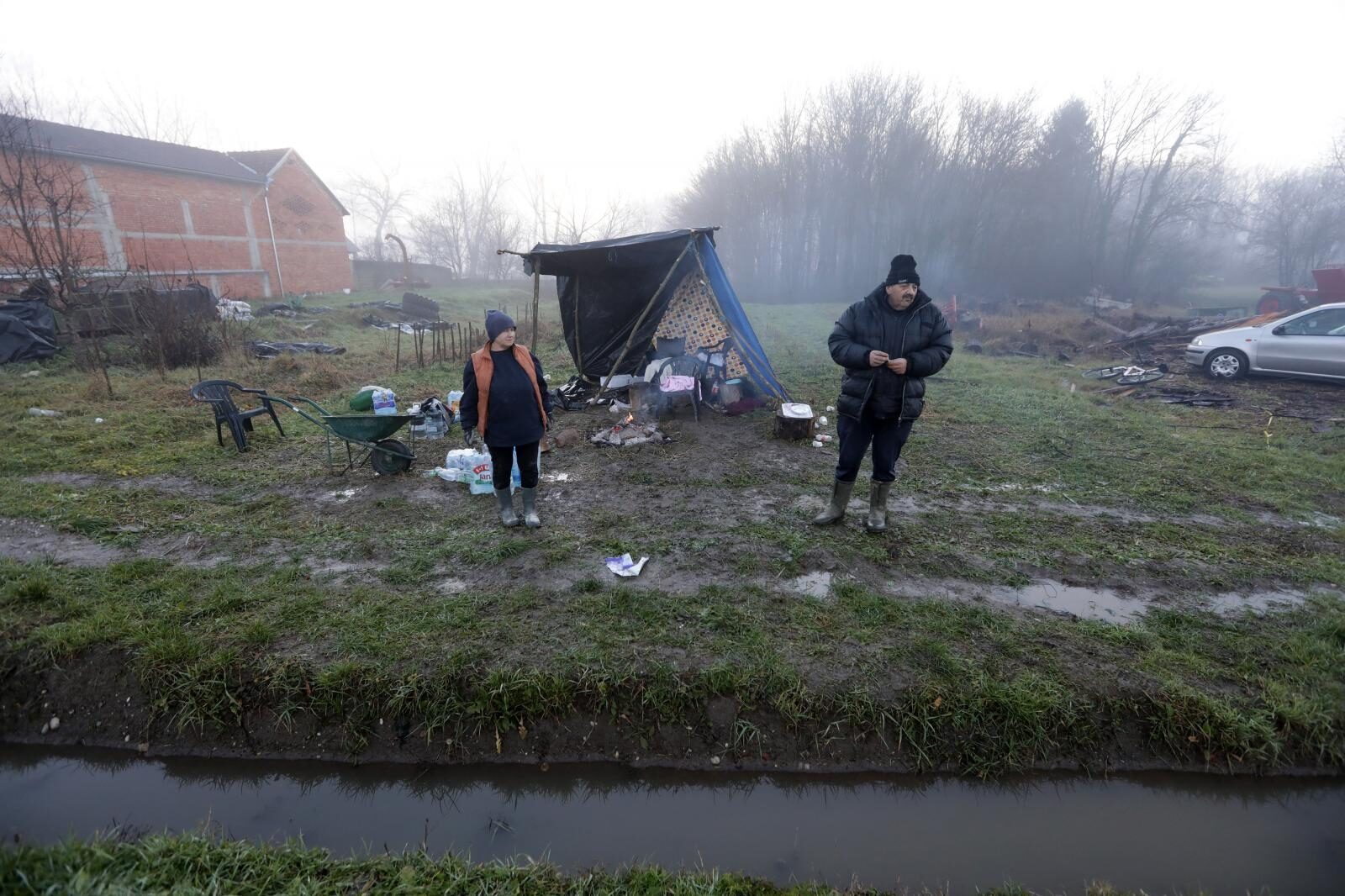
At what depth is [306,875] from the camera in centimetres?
223

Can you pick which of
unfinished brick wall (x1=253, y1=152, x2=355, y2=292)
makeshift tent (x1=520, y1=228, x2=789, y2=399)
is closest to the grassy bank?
makeshift tent (x1=520, y1=228, x2=789, y2=399)

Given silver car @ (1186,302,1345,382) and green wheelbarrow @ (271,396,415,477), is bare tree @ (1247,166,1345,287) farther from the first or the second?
green wheelbarrow @ (271,396,415,477)

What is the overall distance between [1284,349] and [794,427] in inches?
395

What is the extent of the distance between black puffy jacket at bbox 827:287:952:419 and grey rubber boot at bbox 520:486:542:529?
2580 millimetres

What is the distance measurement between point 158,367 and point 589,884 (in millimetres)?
12308

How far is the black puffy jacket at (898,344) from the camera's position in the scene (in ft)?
13.6

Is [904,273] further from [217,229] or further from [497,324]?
[217,229]

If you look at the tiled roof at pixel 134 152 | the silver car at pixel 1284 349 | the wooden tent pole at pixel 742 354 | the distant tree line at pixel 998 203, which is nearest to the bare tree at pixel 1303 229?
the distant tree line at pixel 998 203

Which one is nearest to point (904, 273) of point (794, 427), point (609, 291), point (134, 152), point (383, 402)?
point (794, 427)

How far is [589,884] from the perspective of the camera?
222 centimetres

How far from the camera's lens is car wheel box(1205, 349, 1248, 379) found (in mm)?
10992

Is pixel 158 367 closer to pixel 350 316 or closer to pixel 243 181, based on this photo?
pixel 350 316

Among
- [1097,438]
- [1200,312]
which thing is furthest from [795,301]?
[1097,438]

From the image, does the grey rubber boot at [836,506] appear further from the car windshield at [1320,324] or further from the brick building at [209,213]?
the brick building at [209,213]
